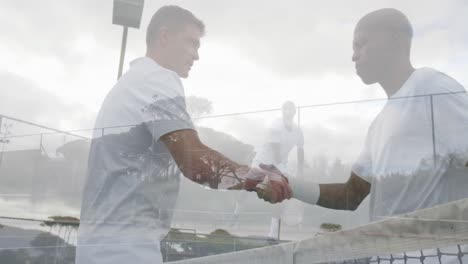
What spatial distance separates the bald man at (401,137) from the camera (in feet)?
3.09

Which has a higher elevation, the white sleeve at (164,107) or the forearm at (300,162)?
the white sleeve at (164,107)

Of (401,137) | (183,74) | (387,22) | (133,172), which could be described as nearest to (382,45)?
(387,22)

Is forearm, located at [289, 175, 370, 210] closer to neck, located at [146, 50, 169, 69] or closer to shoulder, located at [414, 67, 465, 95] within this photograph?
shoulder, located at [414, 67, 465, 95]

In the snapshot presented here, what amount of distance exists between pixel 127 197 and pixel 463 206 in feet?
2.03

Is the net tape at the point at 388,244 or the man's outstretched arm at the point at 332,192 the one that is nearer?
the net tape at the point at 388,244

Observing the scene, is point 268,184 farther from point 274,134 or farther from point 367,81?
point 367,81

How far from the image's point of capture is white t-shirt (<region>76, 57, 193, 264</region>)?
1.06 meters

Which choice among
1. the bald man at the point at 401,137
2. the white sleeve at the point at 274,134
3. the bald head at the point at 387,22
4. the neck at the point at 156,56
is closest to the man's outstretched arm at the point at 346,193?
the bald man at the point at 401,137

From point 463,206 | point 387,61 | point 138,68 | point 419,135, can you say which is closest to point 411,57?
point 387,61

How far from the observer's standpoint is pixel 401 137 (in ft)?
3.19

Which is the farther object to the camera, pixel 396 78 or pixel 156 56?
pixel 156 56

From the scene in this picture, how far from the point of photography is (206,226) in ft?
3.48

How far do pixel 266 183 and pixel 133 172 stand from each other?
0.27m

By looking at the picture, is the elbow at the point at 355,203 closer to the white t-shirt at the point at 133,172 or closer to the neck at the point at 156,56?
the white t-shirt at the point at 133,172
